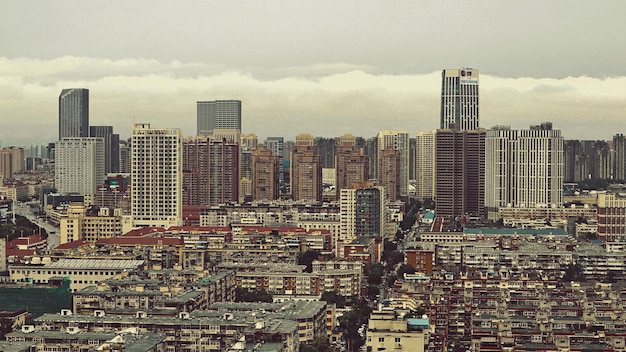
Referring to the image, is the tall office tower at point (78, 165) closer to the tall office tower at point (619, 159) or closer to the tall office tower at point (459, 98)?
the tall office tower at point (459, 98)

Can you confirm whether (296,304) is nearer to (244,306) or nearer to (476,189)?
(244,306)

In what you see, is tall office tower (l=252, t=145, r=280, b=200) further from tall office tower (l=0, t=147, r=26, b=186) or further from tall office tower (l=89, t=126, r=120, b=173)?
tall office tower (l=0, t=147, r=26, b=186)

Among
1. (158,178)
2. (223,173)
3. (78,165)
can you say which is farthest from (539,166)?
(78,165)

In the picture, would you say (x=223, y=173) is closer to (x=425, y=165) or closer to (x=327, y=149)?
(x=425, y=165)

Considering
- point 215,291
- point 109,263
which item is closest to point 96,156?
point 109,263

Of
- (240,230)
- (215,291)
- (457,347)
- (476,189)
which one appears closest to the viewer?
(457,347)

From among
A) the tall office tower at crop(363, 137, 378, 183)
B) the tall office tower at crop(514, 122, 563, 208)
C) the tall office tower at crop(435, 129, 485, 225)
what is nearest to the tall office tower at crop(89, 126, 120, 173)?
the tall office tower at crop(363, 137, 378, 183)

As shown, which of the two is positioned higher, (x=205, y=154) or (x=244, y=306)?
(x=205, y=154)
